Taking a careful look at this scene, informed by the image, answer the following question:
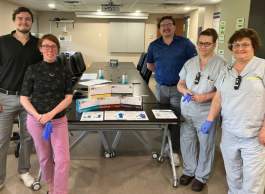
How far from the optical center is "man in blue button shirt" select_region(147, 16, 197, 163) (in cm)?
288

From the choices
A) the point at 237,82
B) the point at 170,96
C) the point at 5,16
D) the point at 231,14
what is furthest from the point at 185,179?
the point at 5,16

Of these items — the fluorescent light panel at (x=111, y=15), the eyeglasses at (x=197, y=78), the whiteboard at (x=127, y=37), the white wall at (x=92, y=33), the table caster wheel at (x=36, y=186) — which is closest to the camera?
the eyeglasses at (x=197, y=78)

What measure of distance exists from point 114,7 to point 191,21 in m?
3.65

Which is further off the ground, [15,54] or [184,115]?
[15,54]

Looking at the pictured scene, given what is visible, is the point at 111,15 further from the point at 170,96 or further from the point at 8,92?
the point at 8,92

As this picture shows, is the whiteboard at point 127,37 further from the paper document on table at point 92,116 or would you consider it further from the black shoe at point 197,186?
the black shoe at point 197,186

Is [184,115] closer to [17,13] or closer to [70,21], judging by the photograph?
[17,13]

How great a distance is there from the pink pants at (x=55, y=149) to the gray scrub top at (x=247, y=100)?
1.23 m

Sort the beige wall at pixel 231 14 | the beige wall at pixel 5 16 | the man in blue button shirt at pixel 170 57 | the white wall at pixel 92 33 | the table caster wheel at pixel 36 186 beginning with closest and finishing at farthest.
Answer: the table caster wheel at pixel 36 186, the man in blue button shirt at pixel 170 57, the beige wall at pixel 231 14, the beige wall at pixel 5 16, the white wall at pixel 92 33

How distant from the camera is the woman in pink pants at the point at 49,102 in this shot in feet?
6.45

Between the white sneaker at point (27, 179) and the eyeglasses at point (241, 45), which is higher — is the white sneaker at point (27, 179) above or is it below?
below

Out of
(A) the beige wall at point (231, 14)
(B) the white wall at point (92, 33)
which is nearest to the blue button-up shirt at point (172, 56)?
(A) the beige wall at point (231, 14)

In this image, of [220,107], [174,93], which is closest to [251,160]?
[220,107]

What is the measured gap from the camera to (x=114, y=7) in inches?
276
